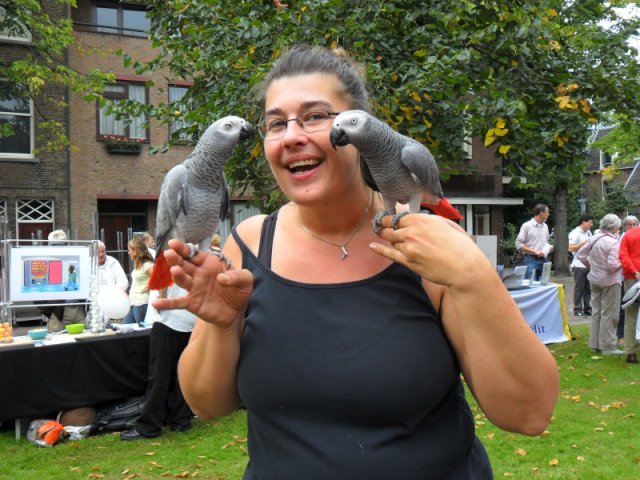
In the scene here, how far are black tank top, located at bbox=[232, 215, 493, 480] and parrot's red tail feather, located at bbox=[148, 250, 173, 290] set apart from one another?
2.40 feet

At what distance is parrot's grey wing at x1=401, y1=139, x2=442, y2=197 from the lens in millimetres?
1758

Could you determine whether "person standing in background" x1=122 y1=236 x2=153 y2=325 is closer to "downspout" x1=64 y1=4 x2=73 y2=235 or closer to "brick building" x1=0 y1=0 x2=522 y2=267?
"brick building" x1=0 y1=0 x2=522 y2=267

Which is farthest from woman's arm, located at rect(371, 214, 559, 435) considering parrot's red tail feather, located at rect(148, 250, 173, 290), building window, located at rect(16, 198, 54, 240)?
building window, located at rect(16, 198, 54, 240)

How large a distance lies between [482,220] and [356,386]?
74.1 feet

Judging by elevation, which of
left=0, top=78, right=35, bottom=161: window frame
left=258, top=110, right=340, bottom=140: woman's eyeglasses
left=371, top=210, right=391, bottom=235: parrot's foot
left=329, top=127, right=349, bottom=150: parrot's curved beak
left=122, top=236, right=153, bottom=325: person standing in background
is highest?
left=0, top=78, right=35, bottom=161: window frame

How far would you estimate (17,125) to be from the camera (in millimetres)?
16047

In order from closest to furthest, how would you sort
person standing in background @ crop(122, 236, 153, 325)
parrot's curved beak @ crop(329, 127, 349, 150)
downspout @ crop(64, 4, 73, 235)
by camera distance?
parrot's curved beak @ crop(329, 127, 349, 150), person standing in background @ crop(122, 236, 153, 325), downspout @ crop(64, 4, 73, 235)

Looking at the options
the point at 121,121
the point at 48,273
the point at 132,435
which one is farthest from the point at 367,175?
the point at 121,121

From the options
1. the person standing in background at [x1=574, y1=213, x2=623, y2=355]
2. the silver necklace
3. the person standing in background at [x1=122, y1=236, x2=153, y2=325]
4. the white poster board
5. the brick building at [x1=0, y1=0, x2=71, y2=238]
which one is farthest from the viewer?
the brick building at [x1=0, y1=0, x2=71, y2=238]

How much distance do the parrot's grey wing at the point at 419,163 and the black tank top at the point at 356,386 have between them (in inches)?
16.1

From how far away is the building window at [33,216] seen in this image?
16188 millimetres

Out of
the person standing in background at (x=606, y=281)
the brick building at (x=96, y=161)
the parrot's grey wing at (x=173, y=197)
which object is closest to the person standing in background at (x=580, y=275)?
the person standing in background at (x=606, y=281)

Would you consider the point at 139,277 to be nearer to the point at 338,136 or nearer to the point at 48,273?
the point at 48,273

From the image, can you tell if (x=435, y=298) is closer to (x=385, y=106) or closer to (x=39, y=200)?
(x=385, y=106)
